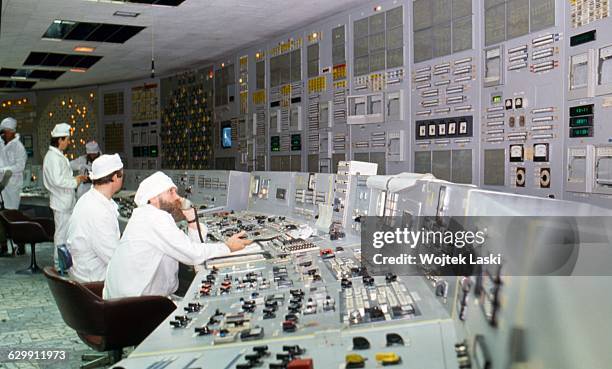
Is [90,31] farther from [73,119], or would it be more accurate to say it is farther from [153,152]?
[73,119]

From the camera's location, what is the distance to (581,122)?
3.47 metres

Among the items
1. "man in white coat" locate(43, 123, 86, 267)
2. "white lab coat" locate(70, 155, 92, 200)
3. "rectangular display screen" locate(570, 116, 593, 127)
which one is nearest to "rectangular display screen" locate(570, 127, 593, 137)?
"rectangular display screen" locate(570, 116, 593, 127)

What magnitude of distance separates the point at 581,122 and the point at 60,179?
15.3 ft

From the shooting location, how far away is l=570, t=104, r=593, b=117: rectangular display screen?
3.40m

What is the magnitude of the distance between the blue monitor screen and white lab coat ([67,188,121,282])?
15.2 feet

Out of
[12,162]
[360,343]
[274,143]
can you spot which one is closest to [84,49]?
[12,162]

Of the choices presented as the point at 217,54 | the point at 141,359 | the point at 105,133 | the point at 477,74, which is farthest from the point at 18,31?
the point at 141,359

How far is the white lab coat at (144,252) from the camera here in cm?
274

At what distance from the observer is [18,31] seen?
6520 mm

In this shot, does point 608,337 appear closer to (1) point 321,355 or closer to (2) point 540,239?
(2) point 540,239

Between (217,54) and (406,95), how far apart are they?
→ 384 cm

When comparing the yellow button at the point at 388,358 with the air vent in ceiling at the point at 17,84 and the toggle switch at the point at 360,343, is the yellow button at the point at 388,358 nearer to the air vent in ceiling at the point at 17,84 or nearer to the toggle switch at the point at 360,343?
the toggle switch at the point at 360,343

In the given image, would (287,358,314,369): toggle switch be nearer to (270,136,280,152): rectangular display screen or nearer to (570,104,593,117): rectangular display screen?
(570,104,593,117): rectangular display screen

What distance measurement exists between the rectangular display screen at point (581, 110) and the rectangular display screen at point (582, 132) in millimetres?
87
